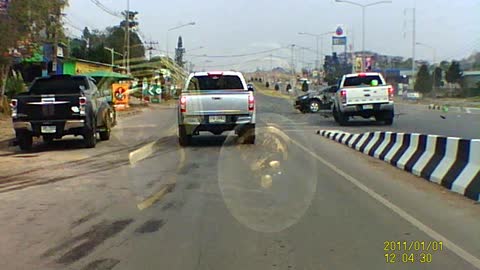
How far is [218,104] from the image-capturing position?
716 inches

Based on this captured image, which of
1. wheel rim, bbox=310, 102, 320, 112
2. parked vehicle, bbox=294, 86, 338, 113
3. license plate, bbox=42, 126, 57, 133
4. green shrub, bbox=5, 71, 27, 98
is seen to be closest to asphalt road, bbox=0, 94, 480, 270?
license plate, bbox=42, 126, 57, 133

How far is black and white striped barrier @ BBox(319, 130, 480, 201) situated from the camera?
1035cm

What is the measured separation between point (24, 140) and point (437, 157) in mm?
11616

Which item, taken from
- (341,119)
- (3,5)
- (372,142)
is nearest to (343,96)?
(341,119)

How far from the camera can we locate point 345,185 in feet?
37.8

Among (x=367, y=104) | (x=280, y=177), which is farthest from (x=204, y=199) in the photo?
(x=367, y=104)

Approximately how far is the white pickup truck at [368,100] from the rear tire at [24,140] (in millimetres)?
13599

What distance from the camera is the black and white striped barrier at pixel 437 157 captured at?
10.4 meters

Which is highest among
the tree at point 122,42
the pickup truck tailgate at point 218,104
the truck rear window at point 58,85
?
the tree at point 122,42

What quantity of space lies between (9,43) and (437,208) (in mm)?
21116

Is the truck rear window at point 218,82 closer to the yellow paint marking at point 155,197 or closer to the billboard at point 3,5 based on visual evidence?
the yellow paint marking at point 155,197

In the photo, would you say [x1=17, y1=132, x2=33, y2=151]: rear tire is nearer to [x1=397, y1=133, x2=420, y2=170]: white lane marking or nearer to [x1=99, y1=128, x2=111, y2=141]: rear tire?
[x1=99, y1=128, x2=111, y2=141]: rear tire

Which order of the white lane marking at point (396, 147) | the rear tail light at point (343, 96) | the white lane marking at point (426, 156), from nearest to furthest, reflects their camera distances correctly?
the white lane marking at point (426, 156)
the white lane marking at point (396, 147)
the rear tail light at point (343, 96)

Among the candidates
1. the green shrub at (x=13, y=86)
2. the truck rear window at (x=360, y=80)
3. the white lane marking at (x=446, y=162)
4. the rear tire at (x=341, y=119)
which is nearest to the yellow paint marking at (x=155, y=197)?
the white lane marking at (x=446, y=162)
